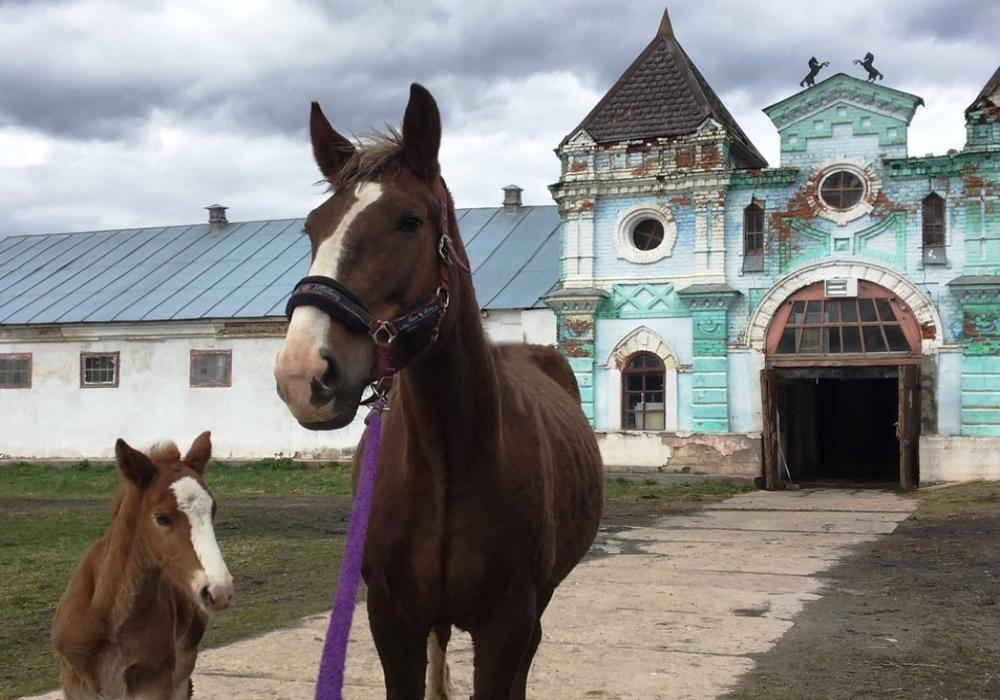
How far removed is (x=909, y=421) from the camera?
62.2ft

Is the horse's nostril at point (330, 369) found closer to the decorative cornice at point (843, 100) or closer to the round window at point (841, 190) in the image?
the round window at point (841, 190)

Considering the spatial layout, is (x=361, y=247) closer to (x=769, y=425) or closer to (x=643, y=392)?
(x=769, y=425)

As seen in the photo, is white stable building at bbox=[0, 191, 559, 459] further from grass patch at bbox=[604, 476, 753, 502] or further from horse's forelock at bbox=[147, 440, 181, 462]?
horse's forelock at bbox=[147, 440, 181, 462]

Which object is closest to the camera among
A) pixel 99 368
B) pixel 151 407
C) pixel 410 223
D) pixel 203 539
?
pixel 410 223

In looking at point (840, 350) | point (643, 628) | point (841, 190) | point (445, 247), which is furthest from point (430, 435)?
point (841, 190)

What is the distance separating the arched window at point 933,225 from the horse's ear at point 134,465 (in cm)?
1773

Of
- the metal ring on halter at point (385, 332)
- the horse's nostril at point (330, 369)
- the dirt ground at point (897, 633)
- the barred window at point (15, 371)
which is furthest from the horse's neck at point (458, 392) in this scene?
the barred window at point (15, 371)

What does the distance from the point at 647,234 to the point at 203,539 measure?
58.8 ft

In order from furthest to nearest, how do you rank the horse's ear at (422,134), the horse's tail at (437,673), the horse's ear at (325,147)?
the horse's tail at (437,673) < the horse's ear at (325,147) < the horse's ear at (422,134)

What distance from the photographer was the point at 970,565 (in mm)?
10062

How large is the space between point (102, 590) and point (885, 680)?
13.3 feet

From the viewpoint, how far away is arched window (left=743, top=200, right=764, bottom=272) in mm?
20469

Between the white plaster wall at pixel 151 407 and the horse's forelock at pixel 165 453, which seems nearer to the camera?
the horse's forelock at pixel 165 453

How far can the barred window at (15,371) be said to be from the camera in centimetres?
2561
